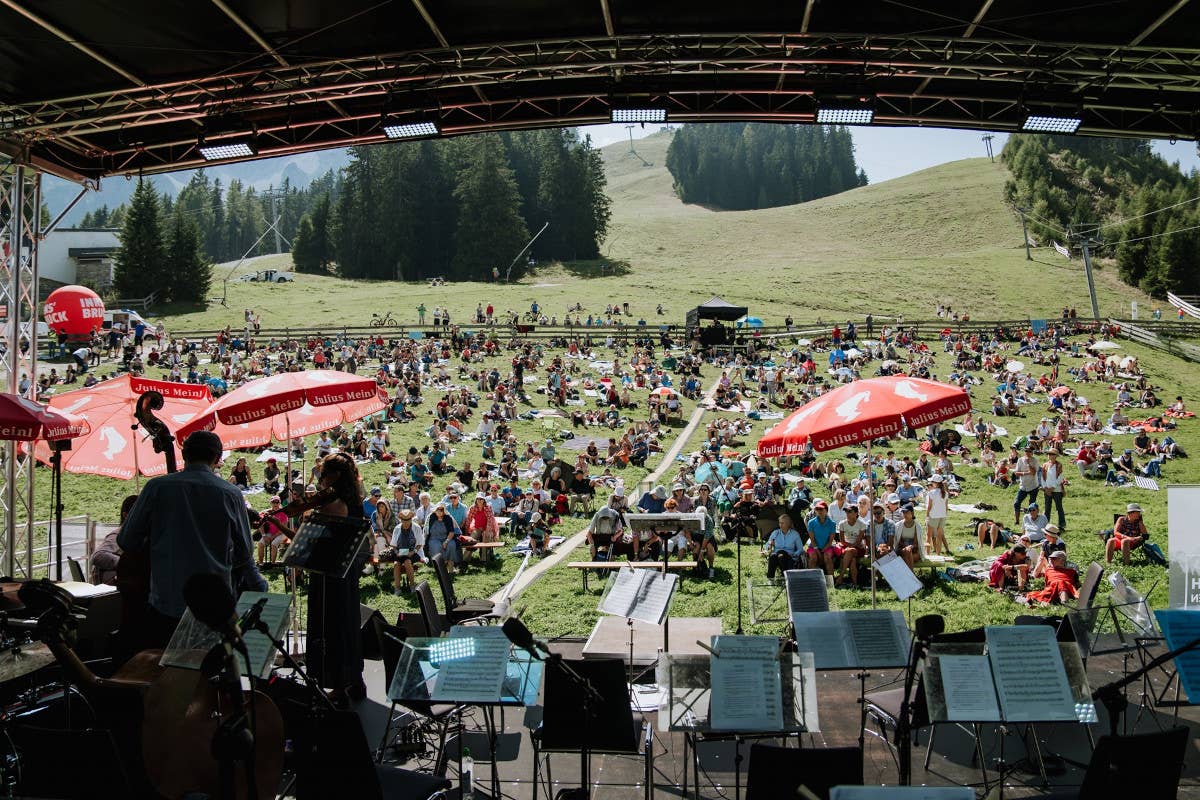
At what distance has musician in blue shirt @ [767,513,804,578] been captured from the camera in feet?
41.6

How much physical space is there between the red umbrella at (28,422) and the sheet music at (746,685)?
714 centimetres

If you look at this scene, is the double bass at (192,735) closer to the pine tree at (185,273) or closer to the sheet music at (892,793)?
the sheet music at (892,793)

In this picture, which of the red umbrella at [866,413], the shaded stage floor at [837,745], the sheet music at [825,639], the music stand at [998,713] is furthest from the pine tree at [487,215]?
the music stand at [998,713]

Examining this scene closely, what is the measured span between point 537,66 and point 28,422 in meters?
6.20

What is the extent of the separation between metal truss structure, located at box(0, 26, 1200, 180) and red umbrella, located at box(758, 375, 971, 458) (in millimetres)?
3389

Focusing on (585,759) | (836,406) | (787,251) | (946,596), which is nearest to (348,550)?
(585,759)

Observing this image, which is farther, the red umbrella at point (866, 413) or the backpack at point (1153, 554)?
the backpack at point (1153, 554)

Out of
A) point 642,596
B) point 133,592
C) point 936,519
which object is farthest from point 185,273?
point 642,596

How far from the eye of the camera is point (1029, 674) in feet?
18.0

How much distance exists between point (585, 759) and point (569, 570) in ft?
30.7

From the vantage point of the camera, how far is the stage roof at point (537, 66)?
28.1ft

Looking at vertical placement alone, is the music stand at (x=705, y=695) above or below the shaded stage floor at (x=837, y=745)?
above

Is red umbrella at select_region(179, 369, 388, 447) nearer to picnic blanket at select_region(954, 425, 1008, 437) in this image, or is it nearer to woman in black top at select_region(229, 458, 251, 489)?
woman in black top at select_region(229, 458, 251, 489)

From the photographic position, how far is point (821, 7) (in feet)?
28.7
